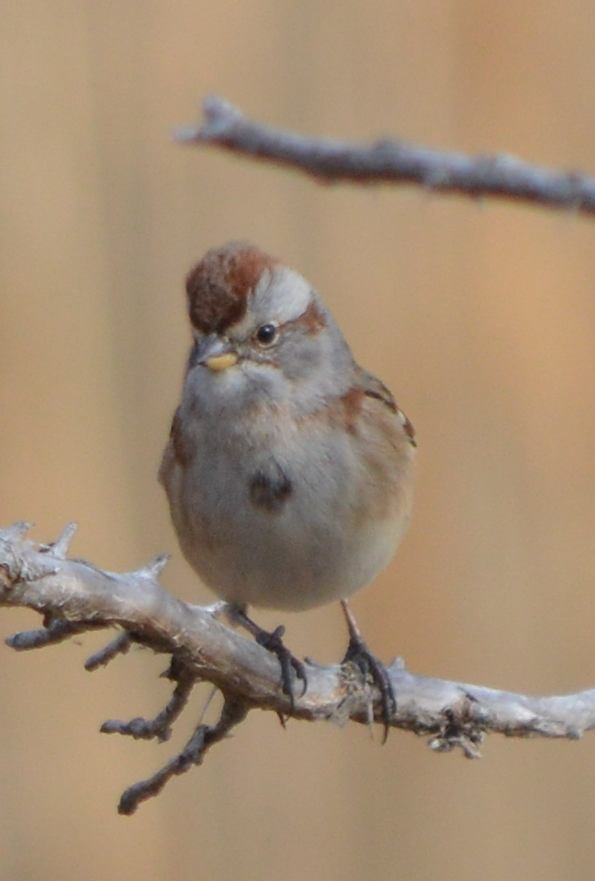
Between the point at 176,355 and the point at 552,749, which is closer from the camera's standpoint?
the point at 176,355

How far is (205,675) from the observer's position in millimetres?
2459

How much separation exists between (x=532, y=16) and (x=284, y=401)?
1.80 m

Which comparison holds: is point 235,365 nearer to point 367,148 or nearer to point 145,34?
point 145,34

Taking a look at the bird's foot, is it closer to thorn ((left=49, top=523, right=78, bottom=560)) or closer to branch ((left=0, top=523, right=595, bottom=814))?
Result: branch ((left=0, top=523, right=595, bottom=814))

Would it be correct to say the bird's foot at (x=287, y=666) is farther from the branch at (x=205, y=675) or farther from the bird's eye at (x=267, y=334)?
the bird's eye at (x=267, y=334)

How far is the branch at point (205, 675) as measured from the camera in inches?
77.6

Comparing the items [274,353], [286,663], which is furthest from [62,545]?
[274,353]

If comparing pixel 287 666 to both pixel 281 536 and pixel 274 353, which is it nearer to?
pixel 281 536

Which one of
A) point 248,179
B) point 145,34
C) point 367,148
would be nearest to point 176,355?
point 248,179

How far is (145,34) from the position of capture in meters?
4.14

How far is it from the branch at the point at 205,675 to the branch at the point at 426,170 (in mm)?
926

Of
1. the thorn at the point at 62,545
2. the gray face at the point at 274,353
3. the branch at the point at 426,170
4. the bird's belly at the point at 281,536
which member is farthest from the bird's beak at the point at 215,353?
the branch at the point at 426,170

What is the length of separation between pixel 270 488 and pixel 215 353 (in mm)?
307

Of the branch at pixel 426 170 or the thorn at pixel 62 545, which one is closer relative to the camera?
the branch at pixel 426 170
